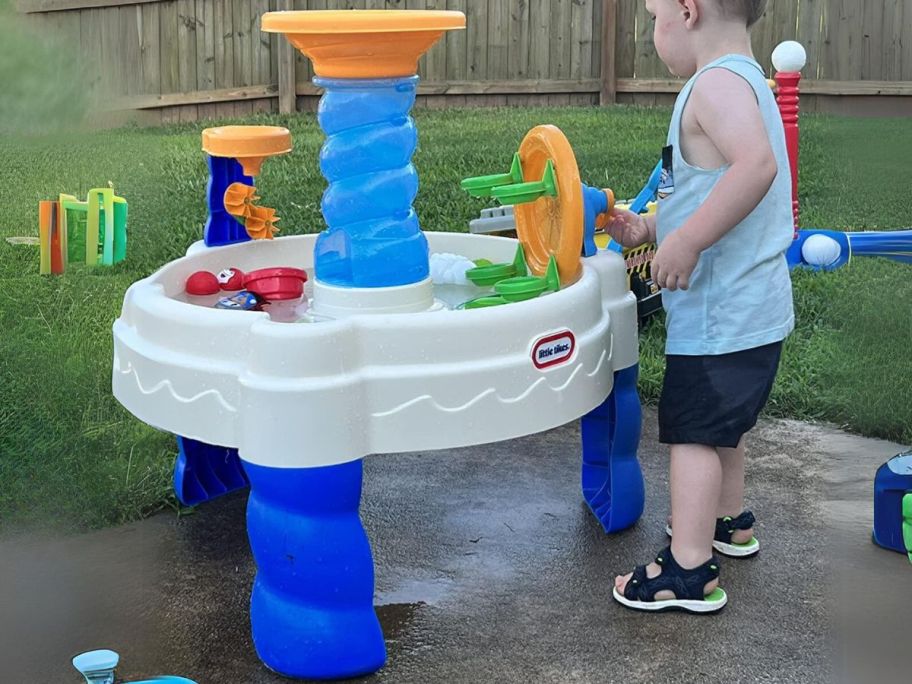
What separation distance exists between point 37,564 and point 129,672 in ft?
1.36

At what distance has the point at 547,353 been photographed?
5.52 feet

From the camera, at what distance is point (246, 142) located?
213cm

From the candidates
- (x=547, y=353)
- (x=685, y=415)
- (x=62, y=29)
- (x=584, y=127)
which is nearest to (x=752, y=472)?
(x=685, y=415)

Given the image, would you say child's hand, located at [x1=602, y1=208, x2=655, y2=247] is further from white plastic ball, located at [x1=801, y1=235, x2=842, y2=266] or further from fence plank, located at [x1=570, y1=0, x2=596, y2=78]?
fence plank, located at [x1=570, y1=0, x2=596, y2=78]

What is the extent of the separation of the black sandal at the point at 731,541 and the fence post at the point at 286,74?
5.78 metres

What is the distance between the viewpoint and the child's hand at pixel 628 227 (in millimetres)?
1993

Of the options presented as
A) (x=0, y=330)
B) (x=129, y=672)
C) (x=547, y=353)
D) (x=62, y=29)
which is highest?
(x=62, y=29)

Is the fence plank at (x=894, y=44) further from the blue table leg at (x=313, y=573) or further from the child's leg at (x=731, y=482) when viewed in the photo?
the blue table leg at (x=313, y=573)

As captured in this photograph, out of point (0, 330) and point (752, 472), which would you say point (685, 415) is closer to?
point (752, 472)

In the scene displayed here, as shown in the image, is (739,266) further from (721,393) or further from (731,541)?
(731,541)

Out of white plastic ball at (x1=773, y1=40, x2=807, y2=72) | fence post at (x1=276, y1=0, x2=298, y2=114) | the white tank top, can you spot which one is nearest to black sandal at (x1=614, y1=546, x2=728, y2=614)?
the white tank top

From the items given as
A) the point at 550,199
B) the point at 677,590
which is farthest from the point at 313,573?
the point at 550,199

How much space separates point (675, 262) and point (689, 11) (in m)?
0.38

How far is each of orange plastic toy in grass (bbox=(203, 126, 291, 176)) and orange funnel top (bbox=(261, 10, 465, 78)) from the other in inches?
16.2
